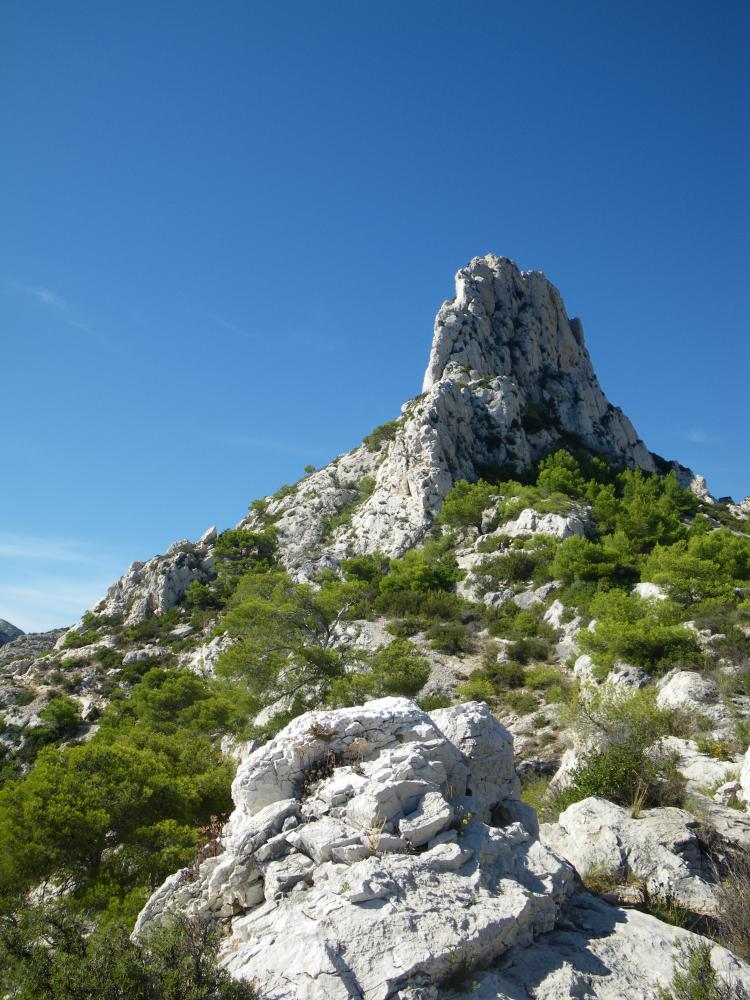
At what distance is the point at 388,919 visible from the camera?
Result: 5570mm

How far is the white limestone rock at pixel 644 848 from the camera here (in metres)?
7.75

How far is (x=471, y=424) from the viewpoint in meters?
54.0

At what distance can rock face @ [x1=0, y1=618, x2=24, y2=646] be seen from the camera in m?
104

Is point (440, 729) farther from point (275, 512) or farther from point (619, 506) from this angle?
point (275, 512)

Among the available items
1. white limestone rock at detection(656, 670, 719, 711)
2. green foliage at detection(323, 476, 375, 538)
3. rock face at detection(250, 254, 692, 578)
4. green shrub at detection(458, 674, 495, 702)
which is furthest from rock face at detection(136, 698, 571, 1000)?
green foliage at detection(323, 476, 375, 538)

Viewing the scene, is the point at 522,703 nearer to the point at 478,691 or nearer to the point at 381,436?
the point at 478,691

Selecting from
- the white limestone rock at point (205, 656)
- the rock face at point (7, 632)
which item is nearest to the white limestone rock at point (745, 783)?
the white limestone rock at point (205, 656)

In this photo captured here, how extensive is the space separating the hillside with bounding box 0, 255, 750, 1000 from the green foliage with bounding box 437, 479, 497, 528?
24 cm

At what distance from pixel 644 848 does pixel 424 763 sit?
350cm

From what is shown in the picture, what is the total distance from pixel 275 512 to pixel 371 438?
13.9 metres

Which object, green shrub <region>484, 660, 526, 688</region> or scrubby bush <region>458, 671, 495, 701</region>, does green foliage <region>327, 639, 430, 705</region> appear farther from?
green shrub <region>484, 660, 526, 688</region>

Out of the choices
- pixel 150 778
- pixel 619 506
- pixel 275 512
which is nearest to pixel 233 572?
pixel 275 512

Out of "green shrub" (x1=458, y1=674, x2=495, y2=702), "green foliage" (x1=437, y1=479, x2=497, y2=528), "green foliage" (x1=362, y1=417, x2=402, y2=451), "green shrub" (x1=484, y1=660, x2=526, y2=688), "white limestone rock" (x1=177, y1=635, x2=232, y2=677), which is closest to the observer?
"green shrub" (x1=458, y1=674, x2=495, y2=702)

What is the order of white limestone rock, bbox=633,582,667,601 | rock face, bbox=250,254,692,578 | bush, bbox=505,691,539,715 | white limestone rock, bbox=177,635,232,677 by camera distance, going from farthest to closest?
rock face, bbox=250,254,692,578 → white limestone rock, bbox=177,635,232,677 → white limestone rock, bbox=633,582,667,601 → bush, bbox=505,691,539,715
